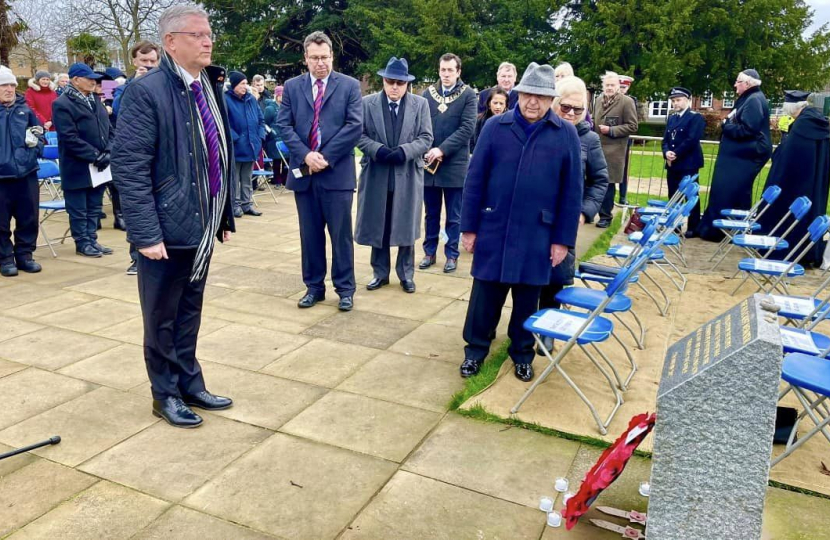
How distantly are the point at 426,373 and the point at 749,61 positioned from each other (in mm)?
37143

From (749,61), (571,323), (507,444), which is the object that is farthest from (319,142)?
(749,61)

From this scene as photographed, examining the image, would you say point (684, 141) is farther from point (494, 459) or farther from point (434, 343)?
point (494, 459)

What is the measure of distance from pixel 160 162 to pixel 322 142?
7.38 feet

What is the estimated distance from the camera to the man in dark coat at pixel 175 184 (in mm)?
3291

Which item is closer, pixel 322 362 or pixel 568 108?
pixel 568 108

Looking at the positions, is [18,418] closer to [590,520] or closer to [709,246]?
[590,520]

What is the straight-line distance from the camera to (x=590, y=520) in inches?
117

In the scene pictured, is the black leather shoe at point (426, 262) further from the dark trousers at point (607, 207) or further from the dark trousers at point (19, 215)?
the dark trousers at point (19, 215)

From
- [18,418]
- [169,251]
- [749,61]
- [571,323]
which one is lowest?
[18,418]

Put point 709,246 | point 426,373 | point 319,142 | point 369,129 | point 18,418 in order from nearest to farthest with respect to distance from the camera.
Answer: point 18,418
point 426,373
point 319,142
point 369,129
point 709,246

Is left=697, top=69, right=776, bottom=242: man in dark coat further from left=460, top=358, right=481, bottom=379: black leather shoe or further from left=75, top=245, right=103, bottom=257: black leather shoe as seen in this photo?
left=75, top=245, right=103, bottom=257: black leather shoe

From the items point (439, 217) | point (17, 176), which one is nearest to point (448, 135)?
point (439, 217)

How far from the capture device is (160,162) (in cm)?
338

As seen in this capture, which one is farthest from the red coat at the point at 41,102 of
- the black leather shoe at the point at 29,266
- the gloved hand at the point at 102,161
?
the black leather shoe at the point at 29,266
